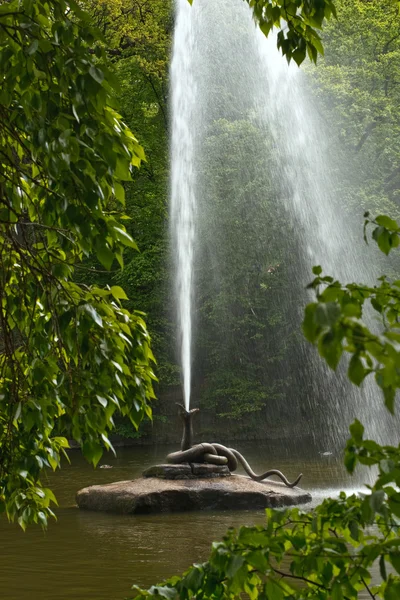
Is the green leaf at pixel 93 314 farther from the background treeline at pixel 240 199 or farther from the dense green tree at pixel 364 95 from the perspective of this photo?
the dense green tree at pixel 364 95

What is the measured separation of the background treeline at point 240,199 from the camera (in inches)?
1047

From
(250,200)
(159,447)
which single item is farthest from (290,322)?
(159,447)

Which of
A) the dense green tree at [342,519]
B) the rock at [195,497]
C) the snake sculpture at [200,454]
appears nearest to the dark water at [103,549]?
the rock at [195,497]

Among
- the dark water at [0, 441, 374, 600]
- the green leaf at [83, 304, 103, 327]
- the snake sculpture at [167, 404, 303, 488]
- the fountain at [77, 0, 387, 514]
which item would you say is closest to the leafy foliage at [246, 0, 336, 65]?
the green leaf at [83, 304, 103, 327]

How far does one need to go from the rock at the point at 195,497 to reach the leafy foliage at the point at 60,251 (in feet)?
29.4

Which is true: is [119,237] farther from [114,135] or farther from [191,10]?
[191,10]

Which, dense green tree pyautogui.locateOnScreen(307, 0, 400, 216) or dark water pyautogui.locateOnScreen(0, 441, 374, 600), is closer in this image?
dark water pyautogui.locateOnScreen(0, 441, 374, 600)

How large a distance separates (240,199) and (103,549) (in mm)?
17730

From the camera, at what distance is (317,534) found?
2504 millimetres

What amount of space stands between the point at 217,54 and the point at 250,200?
4365 mm

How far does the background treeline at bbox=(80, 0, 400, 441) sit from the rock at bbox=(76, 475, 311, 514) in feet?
43.7

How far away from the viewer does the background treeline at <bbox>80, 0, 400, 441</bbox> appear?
26594mm

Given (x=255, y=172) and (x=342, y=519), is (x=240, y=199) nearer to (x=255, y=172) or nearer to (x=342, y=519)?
(x=255, y=172)

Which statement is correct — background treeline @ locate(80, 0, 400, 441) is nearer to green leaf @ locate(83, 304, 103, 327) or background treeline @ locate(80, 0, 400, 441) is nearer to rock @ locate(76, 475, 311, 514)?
rock @ locate(76, 475, 311, 514)
